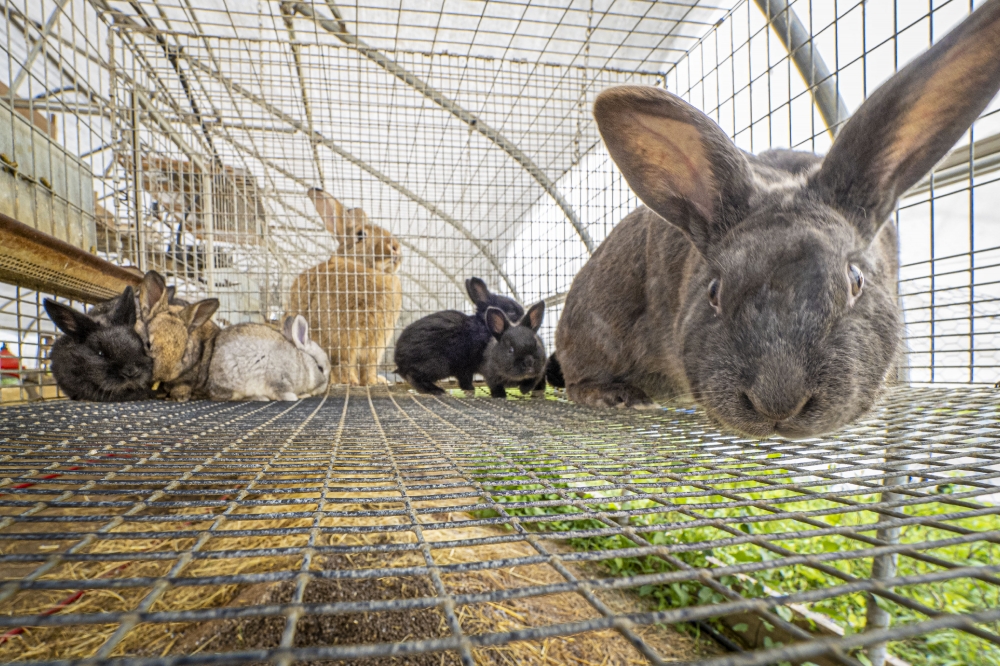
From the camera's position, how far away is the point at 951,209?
6.03 ft

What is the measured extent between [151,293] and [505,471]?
105 inches

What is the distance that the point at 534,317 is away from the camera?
3.92 m

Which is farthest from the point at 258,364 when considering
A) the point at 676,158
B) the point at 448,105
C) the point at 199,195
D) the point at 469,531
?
the point at 676,158

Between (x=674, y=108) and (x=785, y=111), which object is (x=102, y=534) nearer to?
(x=674, y=108)

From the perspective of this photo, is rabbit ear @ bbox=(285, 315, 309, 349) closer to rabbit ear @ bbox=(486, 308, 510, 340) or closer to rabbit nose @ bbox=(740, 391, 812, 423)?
rabbit ear @ bbox=(486, 308, 510, 340)

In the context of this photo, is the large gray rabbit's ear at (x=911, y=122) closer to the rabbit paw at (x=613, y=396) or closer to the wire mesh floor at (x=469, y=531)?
the wire mesh floor at (x=469, y=531)

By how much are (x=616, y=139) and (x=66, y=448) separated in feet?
5.25

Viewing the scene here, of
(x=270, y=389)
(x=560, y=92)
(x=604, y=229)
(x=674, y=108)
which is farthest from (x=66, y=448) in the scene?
(x=560, y=92)

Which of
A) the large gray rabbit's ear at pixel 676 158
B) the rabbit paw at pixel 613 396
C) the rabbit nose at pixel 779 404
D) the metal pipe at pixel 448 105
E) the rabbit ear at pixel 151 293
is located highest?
the metal pipe at pixel 448 105

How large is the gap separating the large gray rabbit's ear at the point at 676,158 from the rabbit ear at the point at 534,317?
241 centimetres

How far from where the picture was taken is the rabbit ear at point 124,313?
2601 mm

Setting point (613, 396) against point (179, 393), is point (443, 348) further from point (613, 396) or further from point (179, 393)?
point (613, 396)

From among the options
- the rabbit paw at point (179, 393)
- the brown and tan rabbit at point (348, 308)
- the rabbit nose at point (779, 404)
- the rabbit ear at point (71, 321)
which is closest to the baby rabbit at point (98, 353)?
the rabbit ear at point (71, 321)

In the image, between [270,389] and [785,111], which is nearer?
[785,111]
